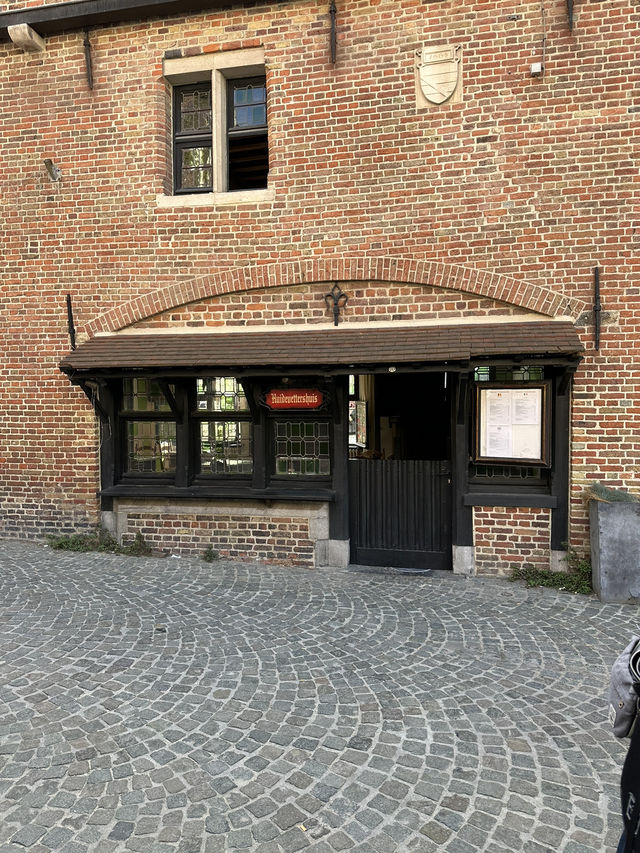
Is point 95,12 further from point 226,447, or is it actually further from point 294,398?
point 226,447

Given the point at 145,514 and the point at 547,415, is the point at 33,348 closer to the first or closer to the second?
the point at 145,514

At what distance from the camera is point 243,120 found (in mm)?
6953

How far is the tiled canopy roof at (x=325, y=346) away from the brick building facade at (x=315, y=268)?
0.04 metres

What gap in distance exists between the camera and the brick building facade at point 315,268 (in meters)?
5.80

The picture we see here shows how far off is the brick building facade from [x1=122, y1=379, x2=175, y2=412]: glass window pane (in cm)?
3

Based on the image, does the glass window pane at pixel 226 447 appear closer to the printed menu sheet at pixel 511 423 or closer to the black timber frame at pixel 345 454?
the black timber frame at pixel 345 454

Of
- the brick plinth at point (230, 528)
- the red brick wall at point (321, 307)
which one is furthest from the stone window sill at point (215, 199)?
the brick plinth at point (230, 528)

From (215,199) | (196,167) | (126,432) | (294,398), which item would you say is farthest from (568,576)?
(196,167)

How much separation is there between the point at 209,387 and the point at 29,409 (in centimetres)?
270

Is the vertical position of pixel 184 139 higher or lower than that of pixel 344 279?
higher

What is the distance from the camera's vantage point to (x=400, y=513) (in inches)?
257

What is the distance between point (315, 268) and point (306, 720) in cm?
492

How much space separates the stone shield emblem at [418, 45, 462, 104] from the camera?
6.01 m

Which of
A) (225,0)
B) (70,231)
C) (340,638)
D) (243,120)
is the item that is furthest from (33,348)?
(340,638)
